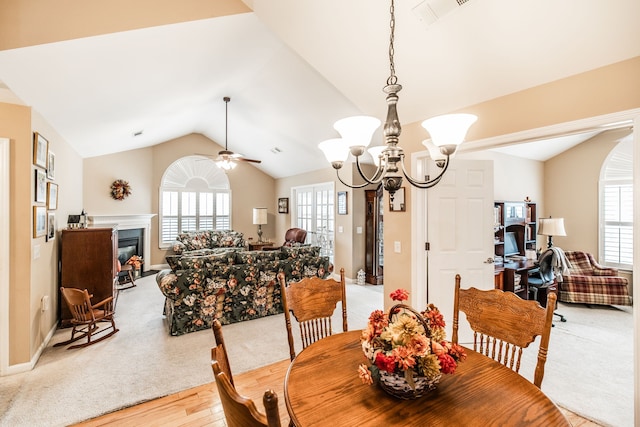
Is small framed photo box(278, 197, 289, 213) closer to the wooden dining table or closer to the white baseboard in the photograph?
the white baseboard

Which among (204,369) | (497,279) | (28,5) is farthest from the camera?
(497,279)

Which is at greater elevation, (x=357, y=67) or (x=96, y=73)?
(x=357, y=67)

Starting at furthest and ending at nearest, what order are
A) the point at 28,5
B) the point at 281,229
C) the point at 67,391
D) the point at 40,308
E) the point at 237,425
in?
the point at 281,229 < the point at 40,308 < the point at 67,391 < the point at 28,5 < the point at 237,425

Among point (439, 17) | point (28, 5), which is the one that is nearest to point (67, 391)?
point (28, 5)

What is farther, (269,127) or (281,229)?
(281,229)

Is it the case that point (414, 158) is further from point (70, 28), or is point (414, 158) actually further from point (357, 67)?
point (70, 28)

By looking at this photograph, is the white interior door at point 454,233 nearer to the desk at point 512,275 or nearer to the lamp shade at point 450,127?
the desk at point 512,275

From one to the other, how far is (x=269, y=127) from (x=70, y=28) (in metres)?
4.05

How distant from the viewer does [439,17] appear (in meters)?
2.00

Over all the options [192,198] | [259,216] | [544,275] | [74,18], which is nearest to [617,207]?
[544,275]

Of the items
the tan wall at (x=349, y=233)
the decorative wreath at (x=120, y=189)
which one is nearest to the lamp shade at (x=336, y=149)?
the tan wall at (x=349, y=233)

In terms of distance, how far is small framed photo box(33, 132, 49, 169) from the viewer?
2.68m

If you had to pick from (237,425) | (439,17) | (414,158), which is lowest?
(237,425)

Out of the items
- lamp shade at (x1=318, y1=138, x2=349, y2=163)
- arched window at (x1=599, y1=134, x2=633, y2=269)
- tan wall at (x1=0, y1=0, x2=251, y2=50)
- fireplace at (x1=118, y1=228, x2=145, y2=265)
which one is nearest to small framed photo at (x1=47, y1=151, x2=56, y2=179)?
tan wall at (x1=0, y1=0, x2=251, y2=50)
